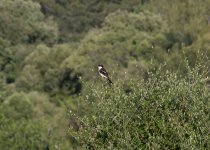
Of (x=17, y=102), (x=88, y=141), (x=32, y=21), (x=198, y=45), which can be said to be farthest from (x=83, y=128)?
(x=32, y=21)

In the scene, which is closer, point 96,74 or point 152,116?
point 152,116

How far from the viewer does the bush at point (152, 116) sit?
14945 millimetres

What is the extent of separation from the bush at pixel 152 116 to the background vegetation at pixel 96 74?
0.07 ft

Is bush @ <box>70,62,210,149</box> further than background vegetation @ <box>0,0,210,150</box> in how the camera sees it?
No

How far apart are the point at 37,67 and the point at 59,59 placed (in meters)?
2.22

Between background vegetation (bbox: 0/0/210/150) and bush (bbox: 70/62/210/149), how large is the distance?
0.02 metres

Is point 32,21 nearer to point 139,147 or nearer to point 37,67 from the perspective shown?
point 37,67

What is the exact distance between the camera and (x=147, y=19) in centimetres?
7056

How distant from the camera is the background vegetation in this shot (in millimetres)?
15539

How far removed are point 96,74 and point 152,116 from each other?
122 ft

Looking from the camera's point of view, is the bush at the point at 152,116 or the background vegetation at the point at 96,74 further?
the background vegetation at the point at 96,74

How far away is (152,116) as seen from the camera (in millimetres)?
15523

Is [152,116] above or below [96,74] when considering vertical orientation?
above

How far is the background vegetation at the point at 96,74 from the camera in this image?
51.0 ft
